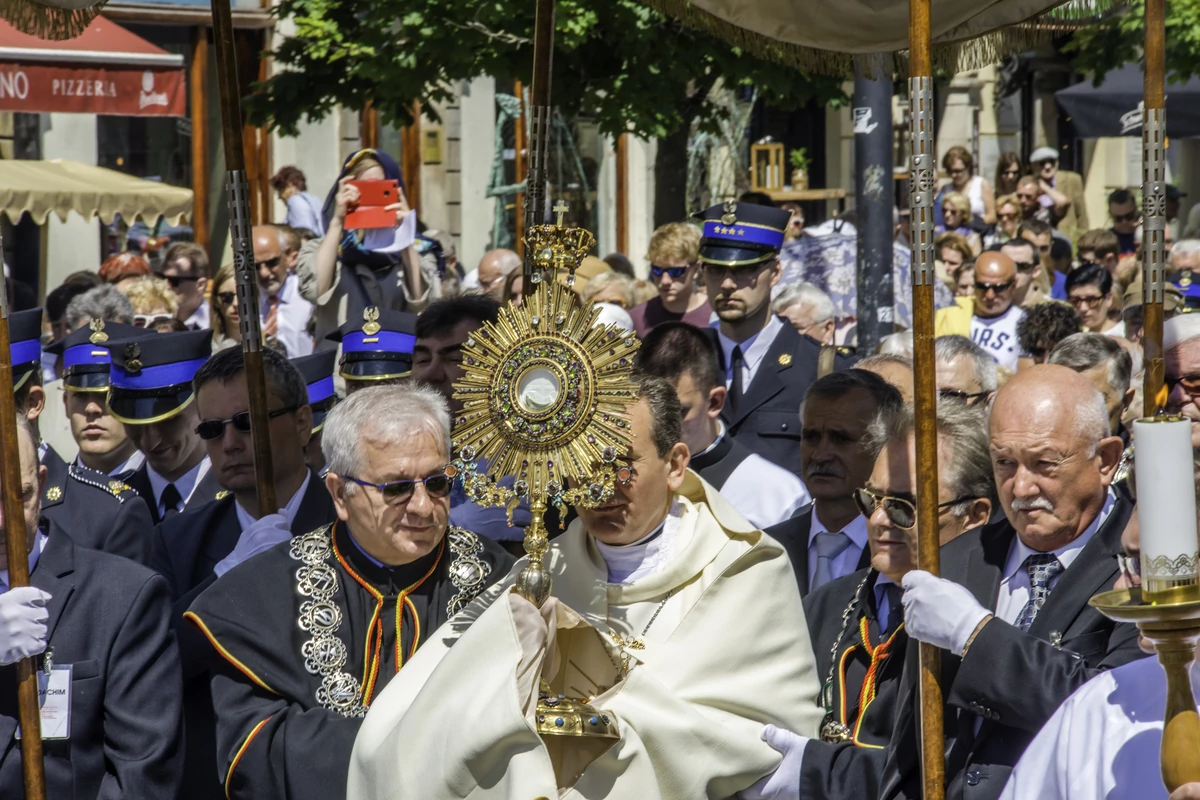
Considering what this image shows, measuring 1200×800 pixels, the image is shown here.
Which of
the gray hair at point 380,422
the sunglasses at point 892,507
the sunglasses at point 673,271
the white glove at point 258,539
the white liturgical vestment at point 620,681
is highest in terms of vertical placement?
the sunglasses at point 673,271

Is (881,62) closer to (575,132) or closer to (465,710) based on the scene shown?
(465,710)

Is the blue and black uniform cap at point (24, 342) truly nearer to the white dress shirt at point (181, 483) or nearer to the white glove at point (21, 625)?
the white dress shirt at point (181, 483)

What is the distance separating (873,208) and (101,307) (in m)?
3.71

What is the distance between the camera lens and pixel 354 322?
650 centimetres

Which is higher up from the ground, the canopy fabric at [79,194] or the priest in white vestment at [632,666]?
the canopy fabric at [79,194]

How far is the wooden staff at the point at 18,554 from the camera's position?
3709 millimetres

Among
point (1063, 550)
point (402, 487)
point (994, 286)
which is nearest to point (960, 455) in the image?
point (1063, 550)

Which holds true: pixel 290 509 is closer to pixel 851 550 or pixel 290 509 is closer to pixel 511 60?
pixel 851 550

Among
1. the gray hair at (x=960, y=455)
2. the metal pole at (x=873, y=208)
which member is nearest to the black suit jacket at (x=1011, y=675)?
the gray hair at (x=960, y=455)

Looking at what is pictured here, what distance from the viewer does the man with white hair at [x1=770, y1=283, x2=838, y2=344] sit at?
26.2ft

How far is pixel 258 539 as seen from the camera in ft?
15.3

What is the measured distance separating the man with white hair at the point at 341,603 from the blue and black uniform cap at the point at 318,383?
2.00m

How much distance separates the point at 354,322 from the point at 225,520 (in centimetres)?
156

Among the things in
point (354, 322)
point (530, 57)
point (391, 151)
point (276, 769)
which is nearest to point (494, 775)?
point (276, 769)
